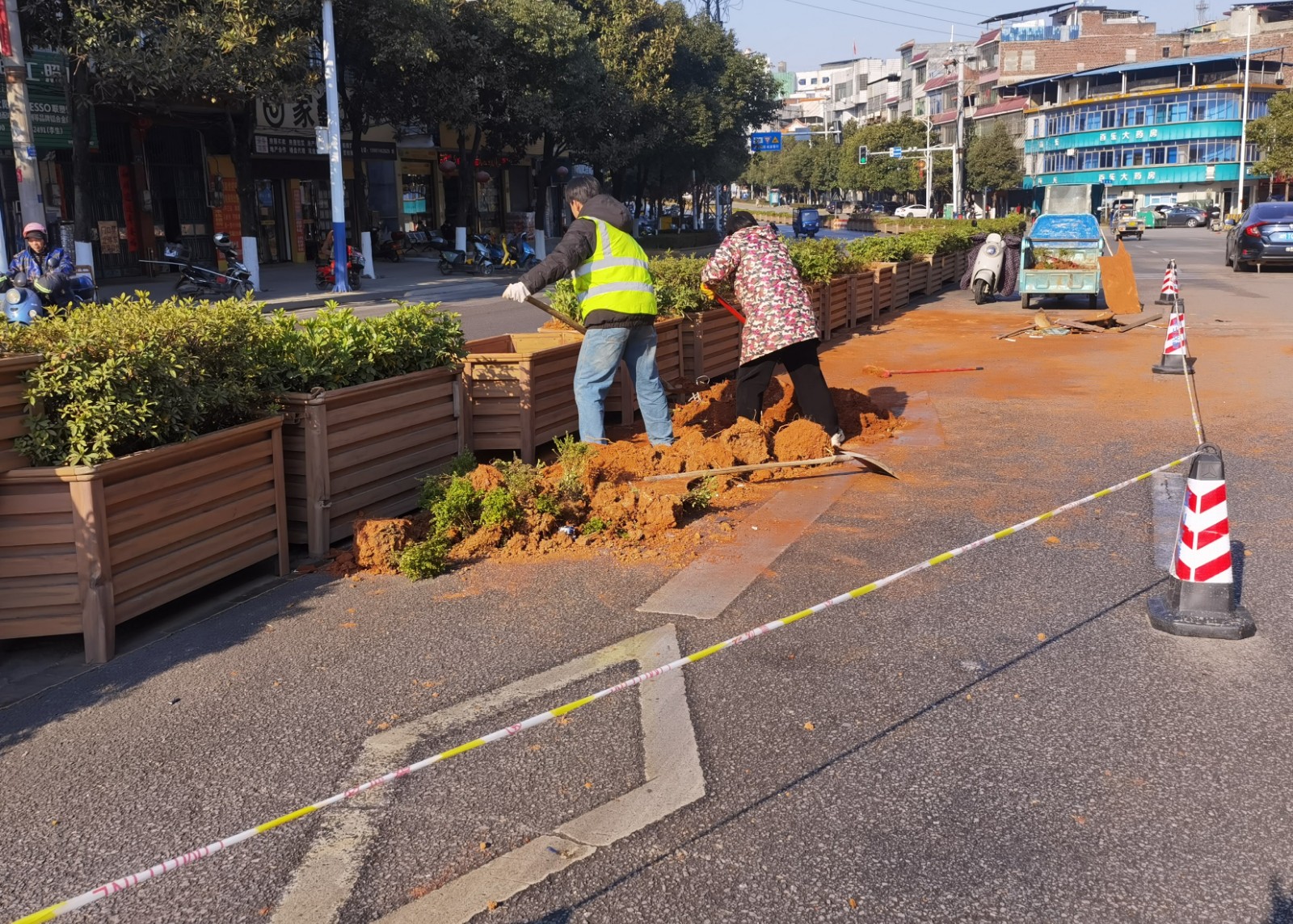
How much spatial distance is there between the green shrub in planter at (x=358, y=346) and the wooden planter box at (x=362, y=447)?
15cm

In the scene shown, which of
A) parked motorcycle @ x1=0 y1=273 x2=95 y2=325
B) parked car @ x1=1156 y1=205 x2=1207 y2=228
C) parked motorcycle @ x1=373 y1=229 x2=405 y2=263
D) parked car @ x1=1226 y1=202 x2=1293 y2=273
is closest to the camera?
parked motorcycle @ x1=0 y1=273 x2=95 y2=325

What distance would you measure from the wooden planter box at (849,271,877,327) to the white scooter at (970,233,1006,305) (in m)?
3.48

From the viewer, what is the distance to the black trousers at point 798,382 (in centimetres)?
827

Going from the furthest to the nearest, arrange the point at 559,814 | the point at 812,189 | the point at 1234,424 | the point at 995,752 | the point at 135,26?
the point at 812,189 < the point at 135,26 < the point at 1234,424 < the point at 995,752 < the point at 559,814

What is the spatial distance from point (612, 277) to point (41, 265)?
26.3 feet

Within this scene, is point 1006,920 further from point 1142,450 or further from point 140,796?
point 1142,450

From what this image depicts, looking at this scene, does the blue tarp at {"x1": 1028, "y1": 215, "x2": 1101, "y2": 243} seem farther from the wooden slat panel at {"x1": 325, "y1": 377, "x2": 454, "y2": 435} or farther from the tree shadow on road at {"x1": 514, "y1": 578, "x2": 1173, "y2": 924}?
the tree shadow on road at {"x1": 514, "y1": 578, "x2": 1173, "y2": 924}

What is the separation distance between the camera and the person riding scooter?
12219 millimetres

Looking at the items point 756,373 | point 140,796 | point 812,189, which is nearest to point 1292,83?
point 812,189

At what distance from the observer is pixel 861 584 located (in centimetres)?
571

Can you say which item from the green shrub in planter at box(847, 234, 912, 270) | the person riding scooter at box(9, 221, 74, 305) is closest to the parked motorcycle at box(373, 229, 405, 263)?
the green shrub in planter at box(847, 234, 912, 270)

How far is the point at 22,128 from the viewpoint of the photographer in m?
17.3

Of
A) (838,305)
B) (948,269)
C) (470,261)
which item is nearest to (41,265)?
(838,305)

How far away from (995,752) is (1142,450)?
5294 mm
